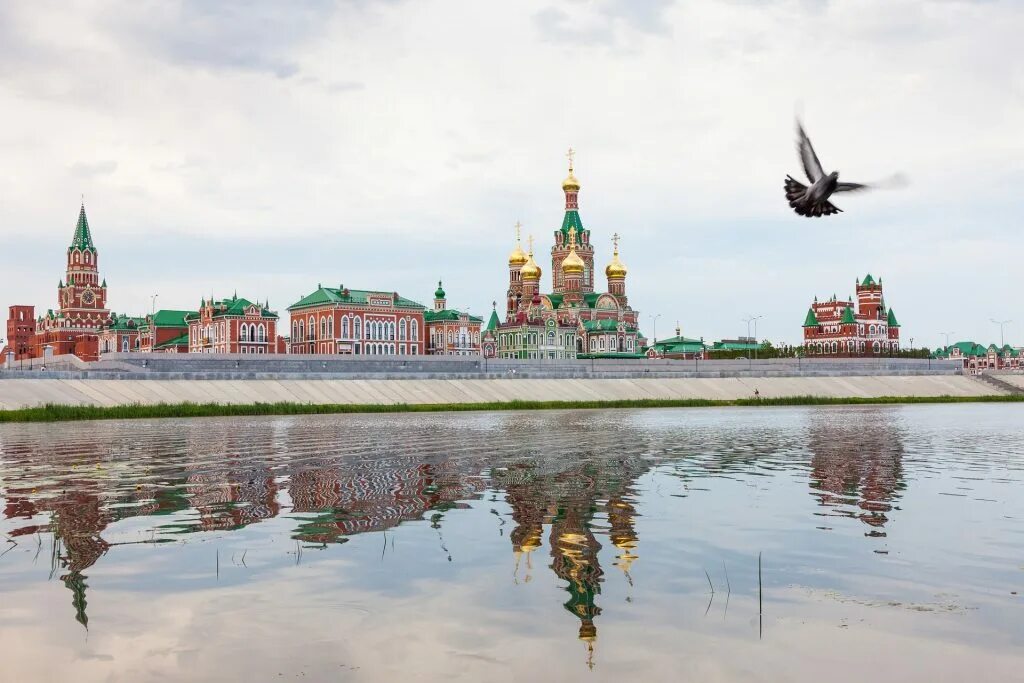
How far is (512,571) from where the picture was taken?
503 inches

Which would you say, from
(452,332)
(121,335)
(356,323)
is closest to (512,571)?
(356,323)

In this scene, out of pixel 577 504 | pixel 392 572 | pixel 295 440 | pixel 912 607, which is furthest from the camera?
pixel 295 440

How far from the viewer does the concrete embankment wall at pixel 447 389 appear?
209 ft

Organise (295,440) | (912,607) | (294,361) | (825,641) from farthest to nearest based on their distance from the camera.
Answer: (294,361), (295,440), (912,607), (825,641)

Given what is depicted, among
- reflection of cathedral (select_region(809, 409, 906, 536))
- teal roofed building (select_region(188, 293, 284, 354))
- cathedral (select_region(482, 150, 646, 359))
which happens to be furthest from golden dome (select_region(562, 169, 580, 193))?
reflection of cathedral (select_region(809, 409, 906, 536))

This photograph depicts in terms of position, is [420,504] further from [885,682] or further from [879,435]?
[879,435]

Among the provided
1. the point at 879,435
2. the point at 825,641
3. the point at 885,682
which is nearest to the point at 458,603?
the point at 825,641

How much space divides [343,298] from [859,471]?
11049 centimetres

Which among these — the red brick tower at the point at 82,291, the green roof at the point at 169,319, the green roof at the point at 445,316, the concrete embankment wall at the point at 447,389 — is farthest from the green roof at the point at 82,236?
the concrete embankment wall at the point at 447,389

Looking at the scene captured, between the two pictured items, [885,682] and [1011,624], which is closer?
[885,682]

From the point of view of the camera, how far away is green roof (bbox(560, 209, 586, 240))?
171m

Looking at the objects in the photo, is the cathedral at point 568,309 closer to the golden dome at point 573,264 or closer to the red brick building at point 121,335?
the golden dome at point 573,264

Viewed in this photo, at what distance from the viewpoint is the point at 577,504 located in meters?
18.6

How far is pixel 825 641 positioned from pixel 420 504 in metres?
10.4
